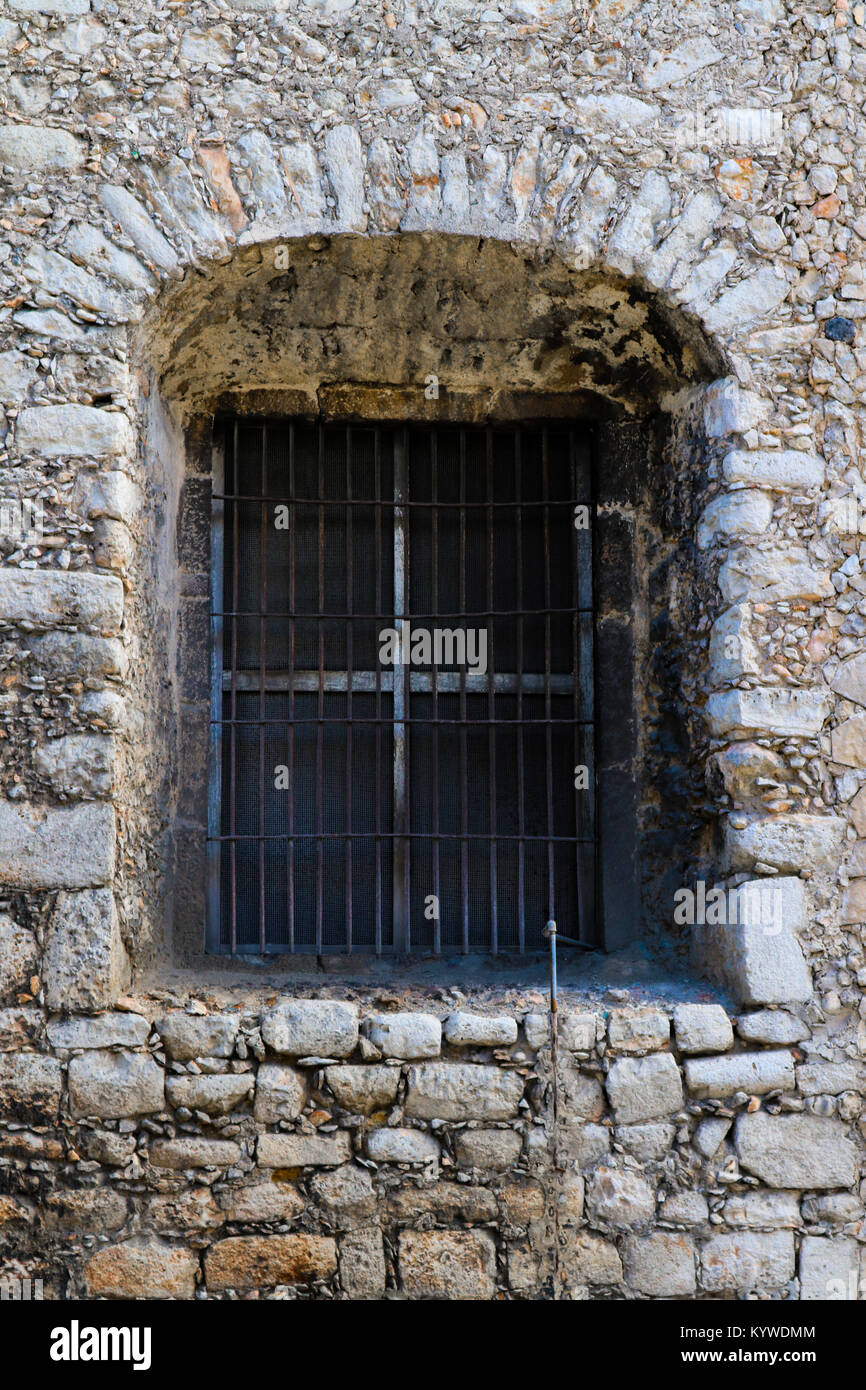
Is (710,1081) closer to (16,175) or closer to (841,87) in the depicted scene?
(841,87)

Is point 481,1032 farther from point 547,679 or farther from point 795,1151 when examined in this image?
point 547,679

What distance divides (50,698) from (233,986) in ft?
3.09

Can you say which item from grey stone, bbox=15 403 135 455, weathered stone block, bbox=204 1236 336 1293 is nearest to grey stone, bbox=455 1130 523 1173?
weathered stone block, bbox=204 1236 336 1293

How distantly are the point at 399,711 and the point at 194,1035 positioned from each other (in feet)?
3.86

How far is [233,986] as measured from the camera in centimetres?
337

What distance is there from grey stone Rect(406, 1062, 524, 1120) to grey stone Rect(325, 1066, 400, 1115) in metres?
0.05

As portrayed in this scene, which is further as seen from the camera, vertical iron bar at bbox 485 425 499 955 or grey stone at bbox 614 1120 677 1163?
vertical iron bar at bbox 485 425 499 955

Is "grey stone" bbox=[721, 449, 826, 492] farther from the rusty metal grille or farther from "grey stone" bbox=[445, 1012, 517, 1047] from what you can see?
"grey stone" bbox=[445, 1012, 517, 1047]

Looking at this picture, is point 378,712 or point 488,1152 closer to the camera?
point 488,1152

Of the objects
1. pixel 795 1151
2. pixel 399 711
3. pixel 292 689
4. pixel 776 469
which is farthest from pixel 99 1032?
pixel 776 469

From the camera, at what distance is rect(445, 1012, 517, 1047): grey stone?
3.08 meters

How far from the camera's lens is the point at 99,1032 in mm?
3016

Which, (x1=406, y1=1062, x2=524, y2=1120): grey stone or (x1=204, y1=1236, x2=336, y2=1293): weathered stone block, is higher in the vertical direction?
(x1=406, y1=1062, x2=524, y2=1120): grey stone

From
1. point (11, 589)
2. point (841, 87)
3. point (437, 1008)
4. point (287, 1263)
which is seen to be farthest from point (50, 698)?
point (841, 87)
